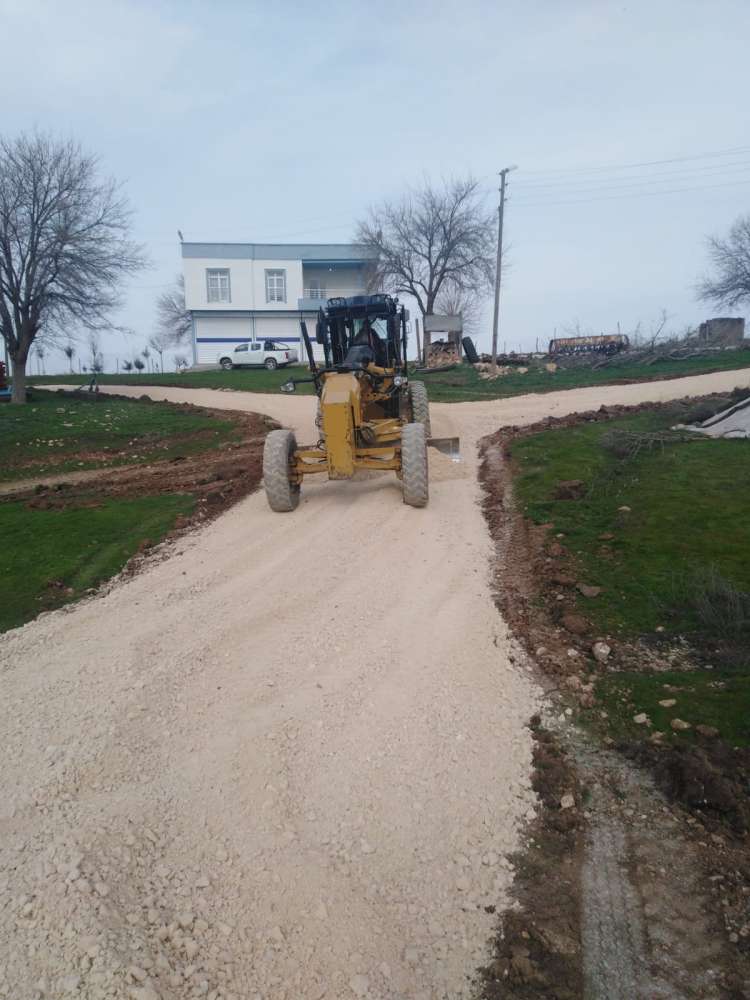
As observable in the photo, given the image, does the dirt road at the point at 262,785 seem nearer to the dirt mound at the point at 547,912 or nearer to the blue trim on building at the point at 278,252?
the dirt mound at the point at 547,912

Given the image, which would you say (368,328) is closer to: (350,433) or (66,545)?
(350,433)

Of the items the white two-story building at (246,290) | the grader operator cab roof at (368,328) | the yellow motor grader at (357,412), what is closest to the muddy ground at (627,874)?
the yellow motor grader at (357,412)

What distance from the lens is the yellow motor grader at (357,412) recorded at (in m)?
9.55

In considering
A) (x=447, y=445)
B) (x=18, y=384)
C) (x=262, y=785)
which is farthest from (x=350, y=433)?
(x=18, y=384)

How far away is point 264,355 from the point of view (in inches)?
1677

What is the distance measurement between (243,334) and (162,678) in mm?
49961

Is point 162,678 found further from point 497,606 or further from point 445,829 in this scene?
point 497,606

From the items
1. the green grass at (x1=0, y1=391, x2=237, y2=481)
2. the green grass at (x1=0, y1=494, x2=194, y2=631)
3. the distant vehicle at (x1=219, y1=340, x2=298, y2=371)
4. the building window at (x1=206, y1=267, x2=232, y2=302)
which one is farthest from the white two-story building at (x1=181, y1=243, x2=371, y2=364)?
the green grass at (x1=0, y1=494, x2=194, y2=631)

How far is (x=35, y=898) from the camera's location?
3.38 metres

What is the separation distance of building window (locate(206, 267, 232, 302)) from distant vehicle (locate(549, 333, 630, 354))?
83.1ft

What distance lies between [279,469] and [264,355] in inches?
1344

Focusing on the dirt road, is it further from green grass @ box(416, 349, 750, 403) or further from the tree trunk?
the tree trunk

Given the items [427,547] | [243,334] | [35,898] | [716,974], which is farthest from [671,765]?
[243,334]

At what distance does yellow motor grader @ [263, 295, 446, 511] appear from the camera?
31.3 ft
